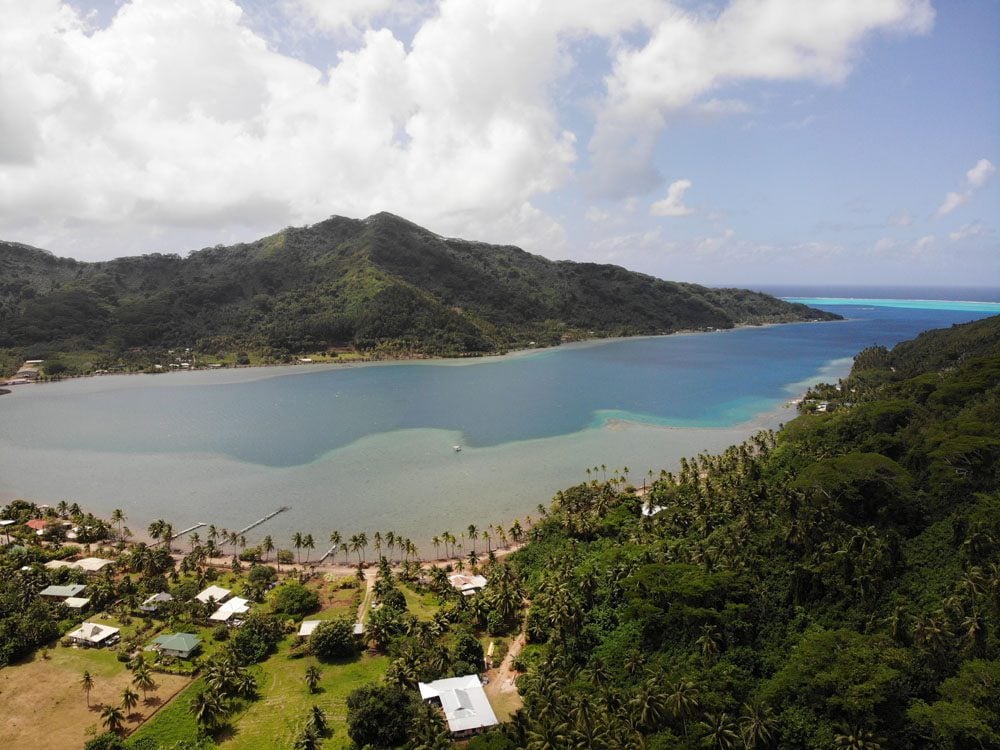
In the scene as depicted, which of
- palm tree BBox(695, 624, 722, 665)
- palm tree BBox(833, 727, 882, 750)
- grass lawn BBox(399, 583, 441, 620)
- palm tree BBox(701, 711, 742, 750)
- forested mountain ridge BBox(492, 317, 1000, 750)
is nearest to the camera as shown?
palm tree BBox(833, 727, 882, 750)

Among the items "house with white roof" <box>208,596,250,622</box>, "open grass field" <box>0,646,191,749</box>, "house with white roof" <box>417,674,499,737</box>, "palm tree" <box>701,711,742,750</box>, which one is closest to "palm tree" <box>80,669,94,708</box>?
"open grass field" <box>0,646,191,749</box>

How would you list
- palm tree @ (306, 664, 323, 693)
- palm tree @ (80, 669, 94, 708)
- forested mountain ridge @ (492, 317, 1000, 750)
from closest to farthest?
forested mountain ridge @ (492, 317, 1000, 750)
palm tree @ (80, 669, 94, 708)
palm tree @ (306, 664, 323, 693)

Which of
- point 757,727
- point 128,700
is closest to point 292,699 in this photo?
point 128,700

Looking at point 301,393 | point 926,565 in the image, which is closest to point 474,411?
point 301,393

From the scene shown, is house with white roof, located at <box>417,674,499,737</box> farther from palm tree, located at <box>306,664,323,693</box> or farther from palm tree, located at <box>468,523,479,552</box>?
palm tree, located at <box>468,523,479,552</box>

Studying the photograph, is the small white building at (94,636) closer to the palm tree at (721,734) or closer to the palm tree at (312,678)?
the palm tree at (312,678)
